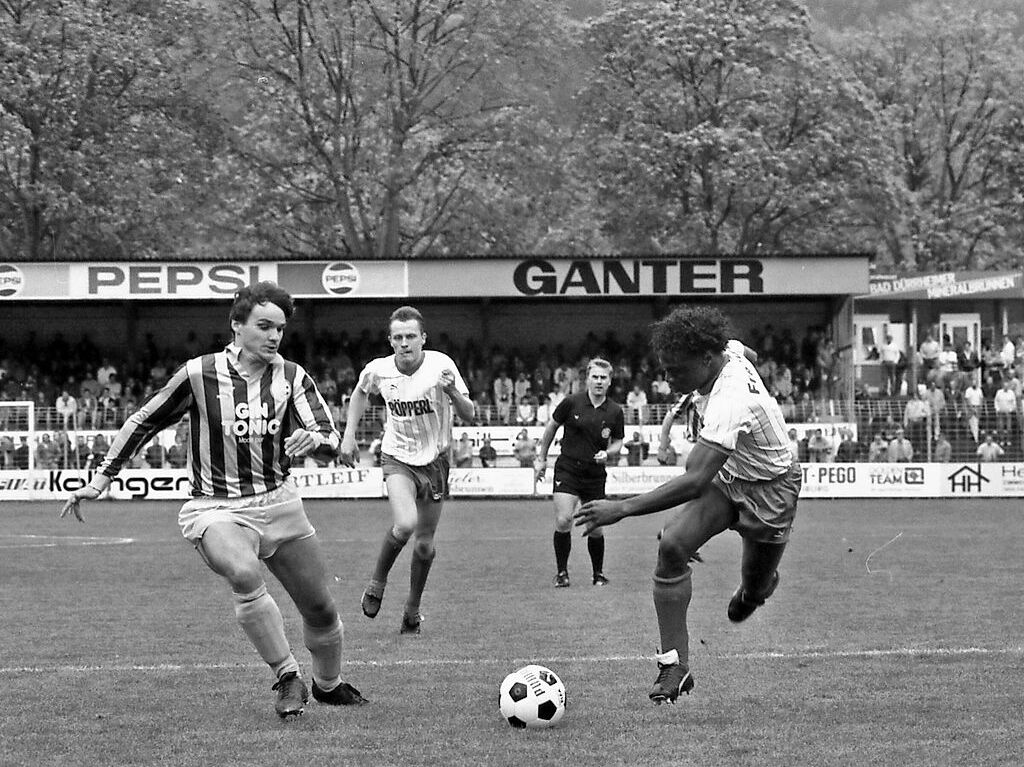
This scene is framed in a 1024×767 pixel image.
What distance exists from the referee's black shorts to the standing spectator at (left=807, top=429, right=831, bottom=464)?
17278mm

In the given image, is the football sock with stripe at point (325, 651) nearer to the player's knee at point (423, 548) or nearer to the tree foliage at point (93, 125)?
the player's knee at point (423, 548)

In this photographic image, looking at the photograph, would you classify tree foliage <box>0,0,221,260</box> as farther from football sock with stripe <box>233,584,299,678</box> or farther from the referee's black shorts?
football sock with stripe <box>233,584,299,678</box>

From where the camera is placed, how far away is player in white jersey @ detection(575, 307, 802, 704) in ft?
22.2

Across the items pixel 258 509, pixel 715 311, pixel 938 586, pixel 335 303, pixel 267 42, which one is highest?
pixel 267 42

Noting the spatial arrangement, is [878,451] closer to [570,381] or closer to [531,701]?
[570,381]

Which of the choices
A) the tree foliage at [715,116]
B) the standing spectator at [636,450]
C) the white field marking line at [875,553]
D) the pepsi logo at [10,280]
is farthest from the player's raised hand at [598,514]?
the tree foliage at [715,116]

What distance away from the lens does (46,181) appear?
41781 mm

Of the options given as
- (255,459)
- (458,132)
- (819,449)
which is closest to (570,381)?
(819,449)

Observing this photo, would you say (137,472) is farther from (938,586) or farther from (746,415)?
(746,415)

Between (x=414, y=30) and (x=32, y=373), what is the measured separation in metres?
16.6

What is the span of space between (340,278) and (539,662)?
84.0 ft

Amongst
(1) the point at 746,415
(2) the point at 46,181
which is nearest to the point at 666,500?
(1) the point at 746,415

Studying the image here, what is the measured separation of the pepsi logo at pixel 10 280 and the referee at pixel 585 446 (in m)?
22.4

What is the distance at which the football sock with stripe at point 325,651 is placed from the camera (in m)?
7.02
